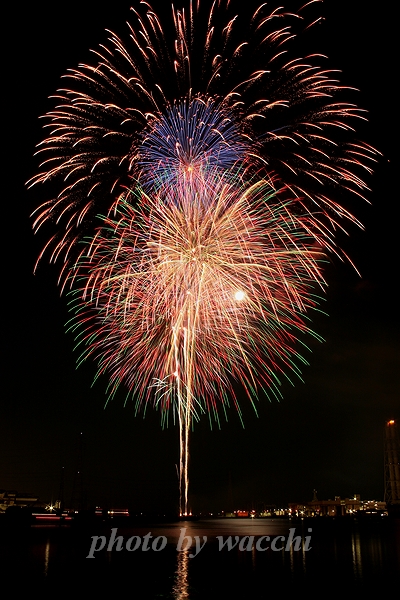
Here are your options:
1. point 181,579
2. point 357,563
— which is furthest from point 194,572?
point 357,563

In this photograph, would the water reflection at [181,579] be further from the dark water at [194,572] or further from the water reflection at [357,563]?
the water reflection at [357,563]

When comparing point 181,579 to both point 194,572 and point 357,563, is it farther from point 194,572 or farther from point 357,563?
point 357,563

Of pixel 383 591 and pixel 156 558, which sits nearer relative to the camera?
Answer: pixel 383 591

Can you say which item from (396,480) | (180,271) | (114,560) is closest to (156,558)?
(114,560)

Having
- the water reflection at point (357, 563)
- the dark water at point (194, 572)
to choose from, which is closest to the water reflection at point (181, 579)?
the dark water at point (194, 572)

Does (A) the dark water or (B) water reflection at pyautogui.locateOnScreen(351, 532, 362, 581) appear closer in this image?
(A) the dark water

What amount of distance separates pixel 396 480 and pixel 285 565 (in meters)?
76.6

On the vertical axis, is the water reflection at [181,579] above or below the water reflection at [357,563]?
below

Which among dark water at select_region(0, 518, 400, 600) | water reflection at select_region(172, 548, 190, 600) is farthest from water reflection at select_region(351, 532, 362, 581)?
water reflection at select_region(172, 548, 190, 600)

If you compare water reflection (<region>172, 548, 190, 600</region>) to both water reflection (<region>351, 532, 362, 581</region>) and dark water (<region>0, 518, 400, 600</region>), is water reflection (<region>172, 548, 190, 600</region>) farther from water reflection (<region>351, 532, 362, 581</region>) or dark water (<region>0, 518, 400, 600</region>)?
water reflection (<region>351, 532, 362, 581</region>)

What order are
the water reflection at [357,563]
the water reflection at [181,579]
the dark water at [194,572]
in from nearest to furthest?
the water reflection at [181,579]
the dark water at [194,572]
the water reflection at [357,563]

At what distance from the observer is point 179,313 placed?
86.0 feet

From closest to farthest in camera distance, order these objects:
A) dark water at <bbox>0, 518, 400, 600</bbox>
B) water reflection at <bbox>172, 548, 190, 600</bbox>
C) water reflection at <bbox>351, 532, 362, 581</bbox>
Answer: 1. water reflection at <bbox>172, 548, 190, 600</bbox>
2. dark water at <bbox>0, 518, 400, 600</bbox>
3. water reflection at <bbox>351, 532, 362, 581</bbox>

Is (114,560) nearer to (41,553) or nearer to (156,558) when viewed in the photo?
(156,558)
